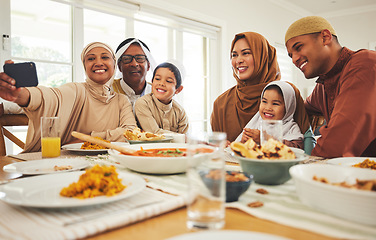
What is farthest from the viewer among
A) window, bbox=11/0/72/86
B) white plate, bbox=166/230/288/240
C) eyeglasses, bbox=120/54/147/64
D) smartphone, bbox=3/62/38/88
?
window, bbox=11/0/72/86

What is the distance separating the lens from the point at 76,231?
48cm

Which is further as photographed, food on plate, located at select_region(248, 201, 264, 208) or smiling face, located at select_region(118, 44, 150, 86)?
smiling face, located at select_region(118, 44, 150, 86)

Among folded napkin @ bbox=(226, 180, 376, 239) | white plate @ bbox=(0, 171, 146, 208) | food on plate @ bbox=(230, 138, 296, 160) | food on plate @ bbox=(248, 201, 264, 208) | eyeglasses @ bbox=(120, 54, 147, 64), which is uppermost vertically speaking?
eyeglasses @ bbox=(120, 54, 147, 64)

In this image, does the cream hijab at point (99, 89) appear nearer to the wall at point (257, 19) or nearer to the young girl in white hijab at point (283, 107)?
the young girl in white hijab at point (283, 107)

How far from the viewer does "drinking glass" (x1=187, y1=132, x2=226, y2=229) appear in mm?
515

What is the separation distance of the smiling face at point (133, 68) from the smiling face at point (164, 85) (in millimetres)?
361

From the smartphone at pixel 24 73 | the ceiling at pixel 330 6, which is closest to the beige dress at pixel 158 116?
the smartphone at pixel 24 73

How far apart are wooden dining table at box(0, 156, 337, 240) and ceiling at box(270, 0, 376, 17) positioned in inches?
237

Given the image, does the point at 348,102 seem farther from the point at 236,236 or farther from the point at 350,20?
the point at 350,20

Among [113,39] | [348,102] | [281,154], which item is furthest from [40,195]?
[113,39]

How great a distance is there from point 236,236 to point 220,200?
0.11 m

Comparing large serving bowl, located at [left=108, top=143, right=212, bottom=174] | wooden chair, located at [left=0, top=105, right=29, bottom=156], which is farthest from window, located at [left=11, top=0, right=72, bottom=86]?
large serving bowl, located at [left=108, top=143, right=212, bottom=174]

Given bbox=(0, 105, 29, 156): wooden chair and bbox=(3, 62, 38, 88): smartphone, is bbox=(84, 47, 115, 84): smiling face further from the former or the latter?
bbox=(3, 62, 38, 88): smartphone

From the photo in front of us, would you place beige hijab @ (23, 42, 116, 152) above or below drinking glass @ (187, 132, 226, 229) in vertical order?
above
